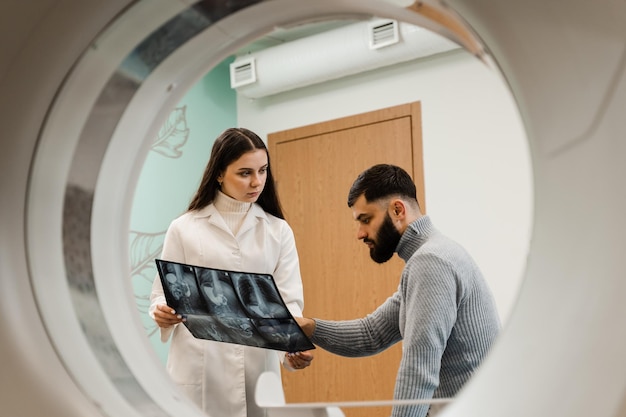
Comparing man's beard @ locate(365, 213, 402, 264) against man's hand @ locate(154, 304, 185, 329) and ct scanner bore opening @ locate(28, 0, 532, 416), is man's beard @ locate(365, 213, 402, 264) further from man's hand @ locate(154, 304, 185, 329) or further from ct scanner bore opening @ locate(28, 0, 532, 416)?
ct scanner bore opening @ locate(28, 0, 532, 416)

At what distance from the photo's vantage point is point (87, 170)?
1.55 ft

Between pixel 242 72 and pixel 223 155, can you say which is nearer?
pixel 223 155

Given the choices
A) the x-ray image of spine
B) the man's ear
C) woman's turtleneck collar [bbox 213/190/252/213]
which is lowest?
the x-ray image of spine

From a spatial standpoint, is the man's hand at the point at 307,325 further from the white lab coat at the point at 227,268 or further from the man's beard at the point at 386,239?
the man's beard at the point at 386,239

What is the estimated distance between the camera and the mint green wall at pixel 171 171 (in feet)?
9.14

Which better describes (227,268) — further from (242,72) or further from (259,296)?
(242,72)

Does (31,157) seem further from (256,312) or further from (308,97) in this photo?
(308,97)

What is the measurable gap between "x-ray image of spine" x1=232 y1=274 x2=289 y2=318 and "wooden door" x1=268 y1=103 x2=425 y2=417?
4.99ft

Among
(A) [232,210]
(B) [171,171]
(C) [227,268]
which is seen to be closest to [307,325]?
(C) [227,268]

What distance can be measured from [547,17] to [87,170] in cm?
30

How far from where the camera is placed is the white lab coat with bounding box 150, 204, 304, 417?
4.81 feet

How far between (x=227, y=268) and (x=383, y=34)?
139cm

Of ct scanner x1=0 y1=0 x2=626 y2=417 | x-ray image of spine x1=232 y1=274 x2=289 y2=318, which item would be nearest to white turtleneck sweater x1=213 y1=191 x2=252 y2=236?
x-ray image of spine x1=232 y1=274 x2=289 y2=318

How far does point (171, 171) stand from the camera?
2.94 metres
